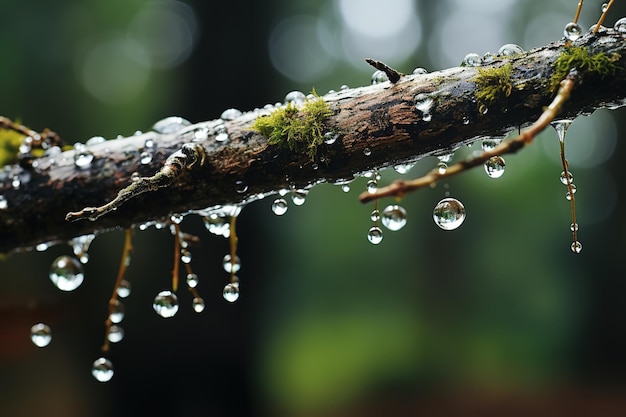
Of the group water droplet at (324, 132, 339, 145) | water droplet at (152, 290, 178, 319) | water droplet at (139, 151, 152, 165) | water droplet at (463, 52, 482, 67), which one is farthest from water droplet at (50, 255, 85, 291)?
water droplet at (463, 52, 482, 67)

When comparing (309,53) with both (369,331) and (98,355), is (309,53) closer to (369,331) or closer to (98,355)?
(369,331)

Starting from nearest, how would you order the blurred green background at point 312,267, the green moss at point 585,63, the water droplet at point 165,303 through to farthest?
1. the green moss at point 585,63
2. the water droplet at point 165,303
3. the blurred green background at point 312,267

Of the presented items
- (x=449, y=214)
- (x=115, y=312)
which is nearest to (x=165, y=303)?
(x=115, y=312)

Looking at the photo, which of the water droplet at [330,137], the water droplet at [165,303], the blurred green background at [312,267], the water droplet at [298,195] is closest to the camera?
the water droplet at [330,137]

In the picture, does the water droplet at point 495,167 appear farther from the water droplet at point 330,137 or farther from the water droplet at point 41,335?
the water droplet at point 41,335

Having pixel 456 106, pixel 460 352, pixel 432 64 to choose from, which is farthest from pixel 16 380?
pixel 432 64

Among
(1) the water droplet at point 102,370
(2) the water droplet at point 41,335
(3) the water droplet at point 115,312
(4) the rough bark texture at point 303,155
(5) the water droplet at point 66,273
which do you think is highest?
(4) the rough bark texture at point 303,155

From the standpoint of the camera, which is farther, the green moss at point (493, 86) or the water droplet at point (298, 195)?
the water droplet at point (298, 195)

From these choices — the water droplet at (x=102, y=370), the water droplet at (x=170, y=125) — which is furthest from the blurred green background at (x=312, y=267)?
the water droplet at (x=102, y=370)
